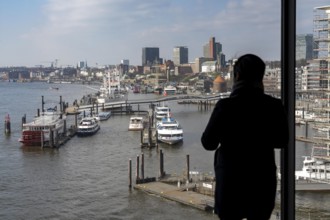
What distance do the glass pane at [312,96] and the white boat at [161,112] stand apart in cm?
433

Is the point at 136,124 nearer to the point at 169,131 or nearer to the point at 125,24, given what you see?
the point at 169,131

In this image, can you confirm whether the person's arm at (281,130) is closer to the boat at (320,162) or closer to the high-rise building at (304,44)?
the high-rise building at (304,44)

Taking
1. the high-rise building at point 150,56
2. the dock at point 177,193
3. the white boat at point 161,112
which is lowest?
the dock at point 177,193

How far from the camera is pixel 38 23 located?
2.73 metres

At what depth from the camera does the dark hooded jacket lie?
26.8 inches

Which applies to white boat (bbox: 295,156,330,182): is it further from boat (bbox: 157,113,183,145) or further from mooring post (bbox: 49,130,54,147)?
mooring post (bbox: 49,130,54,147)

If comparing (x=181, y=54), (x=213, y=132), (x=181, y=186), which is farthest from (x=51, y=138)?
(x=213, y=132)

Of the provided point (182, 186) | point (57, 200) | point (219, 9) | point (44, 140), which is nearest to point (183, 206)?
point (182, 186)

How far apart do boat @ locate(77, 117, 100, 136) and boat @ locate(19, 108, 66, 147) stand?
0.49 metres

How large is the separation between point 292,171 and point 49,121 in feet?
20.7

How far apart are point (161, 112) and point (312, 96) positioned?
622 centimetres

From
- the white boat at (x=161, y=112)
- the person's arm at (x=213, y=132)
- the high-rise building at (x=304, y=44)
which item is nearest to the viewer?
the person's arm at (x=213, y=132)

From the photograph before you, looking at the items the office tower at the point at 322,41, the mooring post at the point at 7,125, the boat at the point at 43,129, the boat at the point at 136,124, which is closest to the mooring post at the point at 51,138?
the boat at the point at 43,129

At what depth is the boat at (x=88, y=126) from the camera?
311 inches
